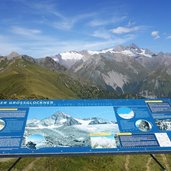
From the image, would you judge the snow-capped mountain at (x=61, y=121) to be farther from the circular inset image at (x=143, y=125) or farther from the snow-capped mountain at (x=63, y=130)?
the circular inset image at (x=143, y=125)

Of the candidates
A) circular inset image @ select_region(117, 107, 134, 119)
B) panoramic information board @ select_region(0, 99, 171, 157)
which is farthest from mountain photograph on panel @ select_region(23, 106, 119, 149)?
circular inset image @ select_region(117, 107, 134, 119)

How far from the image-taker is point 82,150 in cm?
1714

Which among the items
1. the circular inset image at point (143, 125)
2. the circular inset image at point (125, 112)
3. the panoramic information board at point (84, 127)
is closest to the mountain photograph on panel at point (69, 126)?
the panoramic information board at point (84, 127)

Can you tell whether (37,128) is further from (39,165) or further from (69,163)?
(69,163)

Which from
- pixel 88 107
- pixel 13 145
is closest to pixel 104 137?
pixel 88 107

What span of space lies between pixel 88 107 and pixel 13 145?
517 centimetres

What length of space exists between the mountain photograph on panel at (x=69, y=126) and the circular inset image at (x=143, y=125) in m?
1.15

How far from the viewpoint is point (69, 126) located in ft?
62.1

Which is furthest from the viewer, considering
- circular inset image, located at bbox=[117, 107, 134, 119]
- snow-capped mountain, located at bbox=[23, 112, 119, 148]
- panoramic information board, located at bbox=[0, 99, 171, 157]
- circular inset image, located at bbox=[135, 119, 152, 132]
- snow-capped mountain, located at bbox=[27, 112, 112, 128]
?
circular inset image, located at bbox=[117, 107, 134, 119]

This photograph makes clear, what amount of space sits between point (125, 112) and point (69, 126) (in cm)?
328

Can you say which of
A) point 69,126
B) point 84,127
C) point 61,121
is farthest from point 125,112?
point 61,121

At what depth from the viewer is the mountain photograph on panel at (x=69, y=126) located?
17.6 m

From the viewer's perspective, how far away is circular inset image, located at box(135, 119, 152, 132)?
1867 centimetres

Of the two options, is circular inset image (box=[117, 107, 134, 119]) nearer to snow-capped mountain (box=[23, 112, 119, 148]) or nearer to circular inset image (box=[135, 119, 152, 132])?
circular inset image (box=[135, 119, 152, 132])
